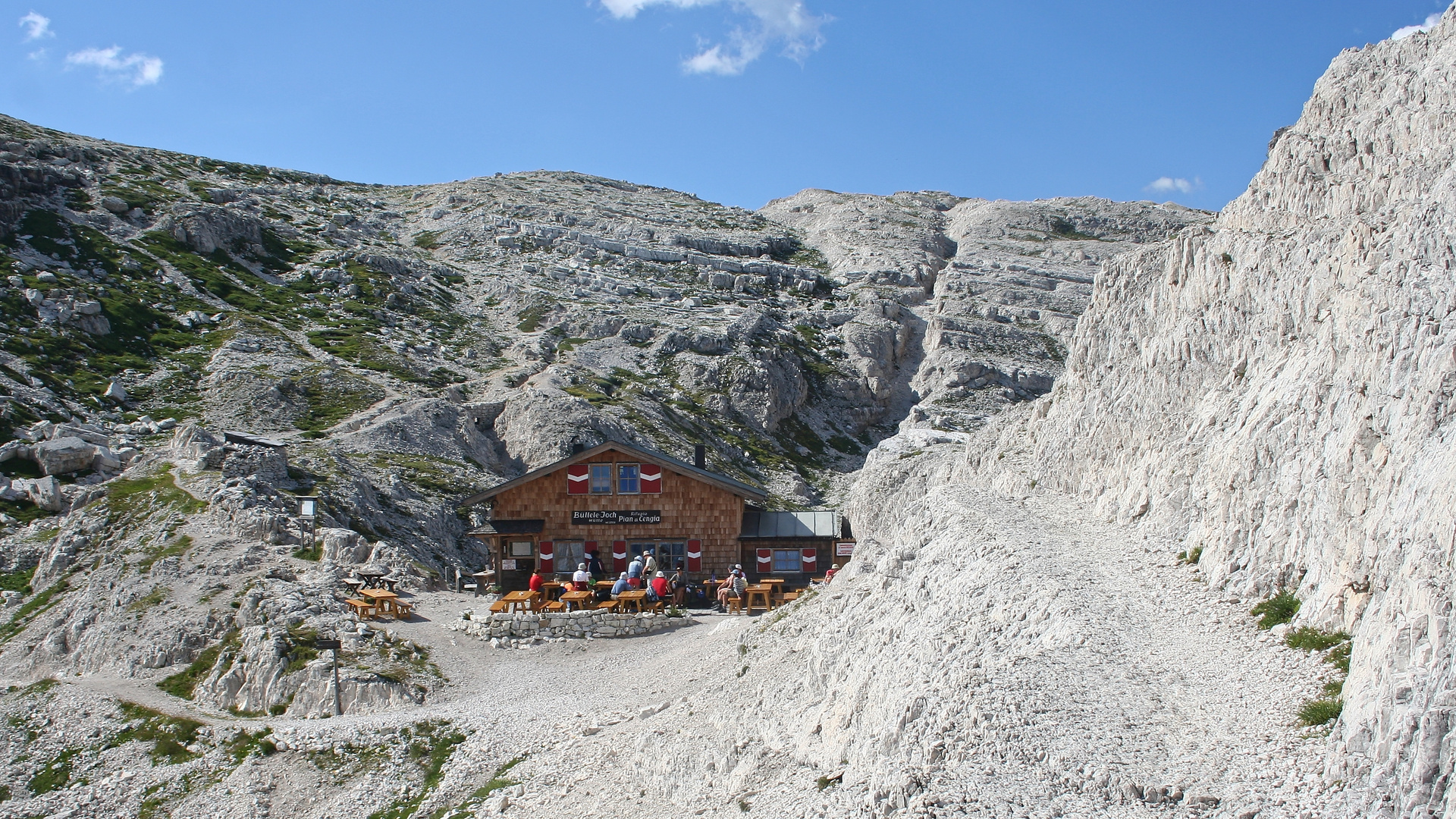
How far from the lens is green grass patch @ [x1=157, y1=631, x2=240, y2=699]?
23.0 m

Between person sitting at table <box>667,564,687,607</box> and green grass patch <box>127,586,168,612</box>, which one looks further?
person sitting at table <box>667,564,687,607</box>

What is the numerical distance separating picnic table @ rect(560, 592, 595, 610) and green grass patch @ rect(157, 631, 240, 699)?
8.68 meters

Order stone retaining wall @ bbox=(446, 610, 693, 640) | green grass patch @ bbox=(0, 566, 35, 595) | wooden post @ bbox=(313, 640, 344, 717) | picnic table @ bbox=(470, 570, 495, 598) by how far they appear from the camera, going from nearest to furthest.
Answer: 1. wooden post @ bbox=(313, 640, 344, 717)
2. stone retaining wall @ bbox=(446, 610, 693, 640)
3. green grass patch @ bbox=(0, 566, 35, 595)
4. picnic table @ bbox=(470, 570, 495, 598)

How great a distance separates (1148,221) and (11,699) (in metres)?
178

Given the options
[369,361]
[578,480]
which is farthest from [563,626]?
[369,361]

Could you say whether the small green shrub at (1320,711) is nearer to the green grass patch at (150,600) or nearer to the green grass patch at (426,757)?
the green grass patch at (426,757)

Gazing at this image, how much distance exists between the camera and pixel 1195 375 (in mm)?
18703

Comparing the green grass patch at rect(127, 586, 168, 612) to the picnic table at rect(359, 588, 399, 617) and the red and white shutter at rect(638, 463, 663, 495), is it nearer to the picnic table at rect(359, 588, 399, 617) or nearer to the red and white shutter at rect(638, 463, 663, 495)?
the picnic table at rect(359, 588, 399, 617)

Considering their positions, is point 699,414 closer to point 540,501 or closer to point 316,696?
point 540,501

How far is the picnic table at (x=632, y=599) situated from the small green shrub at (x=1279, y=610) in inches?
687

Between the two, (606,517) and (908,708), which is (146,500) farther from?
(908,708)

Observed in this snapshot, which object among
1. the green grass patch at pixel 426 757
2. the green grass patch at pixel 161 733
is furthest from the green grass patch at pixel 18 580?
the green grass patch at pixel 426 757

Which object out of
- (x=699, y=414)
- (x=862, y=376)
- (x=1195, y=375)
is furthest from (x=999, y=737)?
(x=862, y=376)

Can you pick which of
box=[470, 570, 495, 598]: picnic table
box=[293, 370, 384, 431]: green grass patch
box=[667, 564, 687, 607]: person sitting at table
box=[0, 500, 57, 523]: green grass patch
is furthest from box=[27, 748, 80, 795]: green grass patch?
box=[293, 370, 384, 431]: green grass patch
